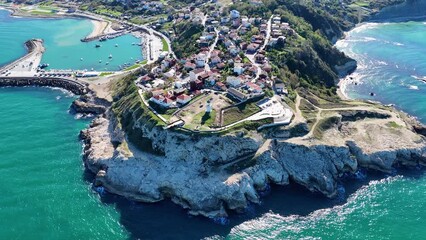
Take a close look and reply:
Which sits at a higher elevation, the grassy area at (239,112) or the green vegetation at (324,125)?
the grassy area at (239,112)

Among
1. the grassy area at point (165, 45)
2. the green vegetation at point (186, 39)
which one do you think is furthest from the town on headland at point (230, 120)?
the grassy area at point (165, 45)

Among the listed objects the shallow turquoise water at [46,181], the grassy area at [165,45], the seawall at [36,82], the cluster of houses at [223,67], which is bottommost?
the shallow turquoise water at [46,181]

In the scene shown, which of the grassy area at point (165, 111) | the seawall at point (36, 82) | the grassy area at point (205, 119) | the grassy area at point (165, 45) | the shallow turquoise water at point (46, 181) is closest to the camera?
the shallow turquoise water at point (46, 181)

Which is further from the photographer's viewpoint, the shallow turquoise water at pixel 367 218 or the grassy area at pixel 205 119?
the grassy area at pixel 205 119

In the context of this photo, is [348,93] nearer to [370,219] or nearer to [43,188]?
[370,219]

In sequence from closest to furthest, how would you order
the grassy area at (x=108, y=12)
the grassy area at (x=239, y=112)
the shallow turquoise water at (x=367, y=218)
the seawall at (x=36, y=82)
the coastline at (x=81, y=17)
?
the shallow turquoise water at (x=367, y=218), the grassy area at (x=239, y=112), the seawall at (x=36, y=82), the coastline at (x=81, y=17), the grassy area at (x=108, y=12)

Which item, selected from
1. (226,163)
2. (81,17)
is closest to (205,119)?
(226,163)

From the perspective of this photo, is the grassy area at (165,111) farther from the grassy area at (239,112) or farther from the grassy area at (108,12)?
the grassy area at (108,12)
